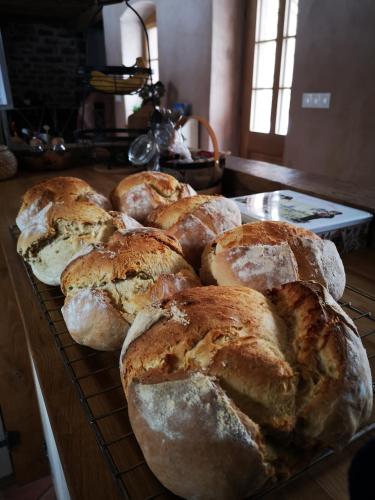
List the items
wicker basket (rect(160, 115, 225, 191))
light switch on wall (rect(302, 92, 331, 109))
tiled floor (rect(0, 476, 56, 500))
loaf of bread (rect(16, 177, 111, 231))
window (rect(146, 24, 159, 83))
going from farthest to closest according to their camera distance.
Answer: window (rect(146, 24, 159, 83))
light switch on wall (rect(302, 92, 331, 109))
tiled floor (rect(0, 476, 56, 500))
wicker basket (rect(160, 115, 225, 191))
loaf of bread (rect(16, 177, 111, 231))

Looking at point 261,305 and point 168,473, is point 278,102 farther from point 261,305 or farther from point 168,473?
point 168,473

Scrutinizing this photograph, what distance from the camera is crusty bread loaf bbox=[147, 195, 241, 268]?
31.5 inches

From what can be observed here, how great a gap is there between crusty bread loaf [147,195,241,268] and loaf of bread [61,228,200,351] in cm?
11

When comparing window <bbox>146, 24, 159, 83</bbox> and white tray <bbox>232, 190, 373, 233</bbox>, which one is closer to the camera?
white tray <bbox>232, 190, 373, 233</bbox>

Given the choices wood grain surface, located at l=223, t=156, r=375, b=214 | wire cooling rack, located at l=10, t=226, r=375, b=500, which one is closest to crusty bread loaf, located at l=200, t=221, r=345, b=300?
wire cooling rack, located at l=10, t=226, r=375, b=500

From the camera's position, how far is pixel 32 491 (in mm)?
1656

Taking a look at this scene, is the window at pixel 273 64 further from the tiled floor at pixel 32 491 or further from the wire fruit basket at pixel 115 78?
the tiled floor at pixel 32 491

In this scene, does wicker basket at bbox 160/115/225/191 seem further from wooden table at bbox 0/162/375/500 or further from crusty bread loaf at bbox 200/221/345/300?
crusty bread loaf at bbox 200/221/345/300

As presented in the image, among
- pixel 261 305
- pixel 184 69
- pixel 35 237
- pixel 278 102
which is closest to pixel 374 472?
pixel 261 305

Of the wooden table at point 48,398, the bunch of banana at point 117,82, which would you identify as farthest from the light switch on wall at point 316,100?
the wooden table at point 48,398

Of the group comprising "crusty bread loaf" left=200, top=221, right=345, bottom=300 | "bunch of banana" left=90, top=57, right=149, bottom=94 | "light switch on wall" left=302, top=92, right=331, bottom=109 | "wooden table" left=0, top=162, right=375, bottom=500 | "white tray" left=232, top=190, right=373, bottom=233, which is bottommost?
"wooden table" left=0, top=162, right=375, bottom=500

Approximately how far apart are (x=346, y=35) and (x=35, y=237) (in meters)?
2.38

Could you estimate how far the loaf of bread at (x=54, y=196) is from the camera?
96cm

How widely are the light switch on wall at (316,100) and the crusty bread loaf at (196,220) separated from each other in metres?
2.04
